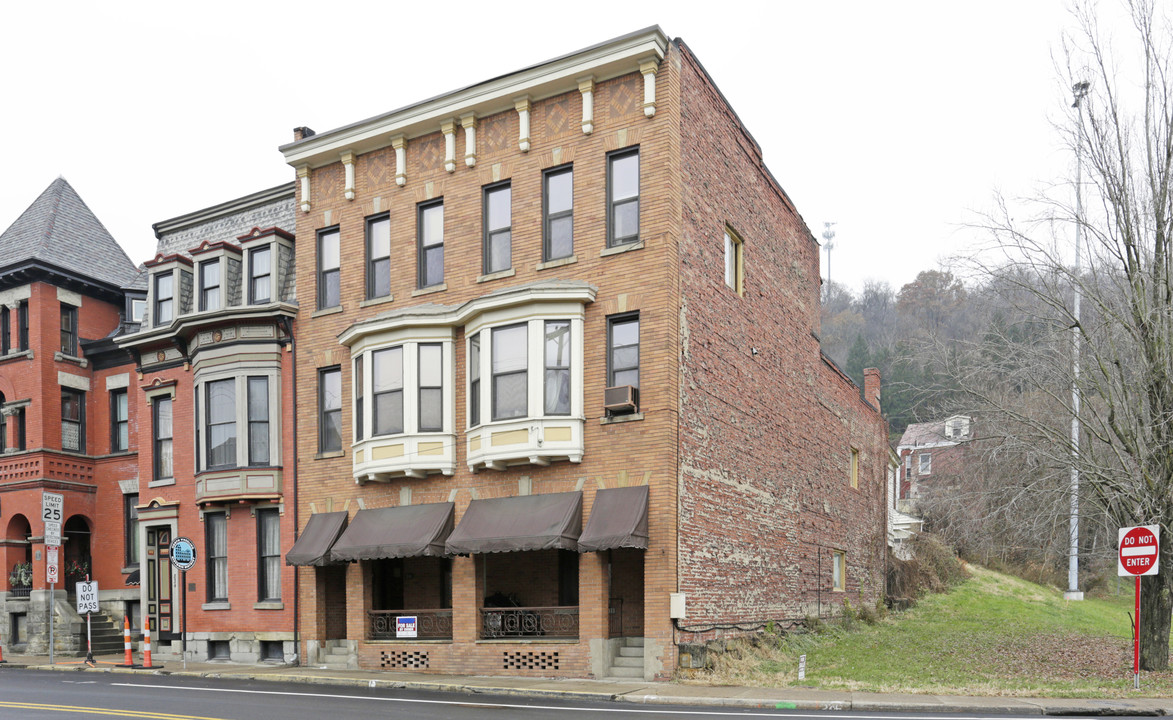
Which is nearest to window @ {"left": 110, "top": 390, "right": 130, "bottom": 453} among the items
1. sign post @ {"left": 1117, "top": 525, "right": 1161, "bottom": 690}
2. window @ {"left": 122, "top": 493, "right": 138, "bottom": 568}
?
window @ {"left": 122, "top": 493, "right": 138, "bottom": 568}

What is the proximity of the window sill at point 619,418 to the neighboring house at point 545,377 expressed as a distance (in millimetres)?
54

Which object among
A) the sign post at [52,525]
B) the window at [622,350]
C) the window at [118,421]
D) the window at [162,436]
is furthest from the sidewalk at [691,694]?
the window at [118,421]

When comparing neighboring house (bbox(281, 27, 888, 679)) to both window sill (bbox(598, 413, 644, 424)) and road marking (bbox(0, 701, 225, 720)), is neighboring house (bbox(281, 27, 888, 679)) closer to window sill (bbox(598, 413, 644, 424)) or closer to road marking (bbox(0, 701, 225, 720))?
window sill (bbox(598, 413, 644, 424))

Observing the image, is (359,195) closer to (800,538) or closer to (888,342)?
(800,538)

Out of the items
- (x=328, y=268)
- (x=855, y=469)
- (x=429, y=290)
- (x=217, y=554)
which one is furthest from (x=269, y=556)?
(x=855, y=469)

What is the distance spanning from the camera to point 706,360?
69.8 feet

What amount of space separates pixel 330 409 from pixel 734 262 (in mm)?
10897

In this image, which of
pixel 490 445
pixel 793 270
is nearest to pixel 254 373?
pixel 490 445

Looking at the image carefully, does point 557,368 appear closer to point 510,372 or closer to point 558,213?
point 510,372

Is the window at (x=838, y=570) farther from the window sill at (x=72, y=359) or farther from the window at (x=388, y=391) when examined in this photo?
the window sill at (x=72, y=359)

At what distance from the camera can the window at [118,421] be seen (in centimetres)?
3134

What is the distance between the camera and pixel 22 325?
3123cm

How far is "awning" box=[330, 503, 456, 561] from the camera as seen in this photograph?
21172 millimetres

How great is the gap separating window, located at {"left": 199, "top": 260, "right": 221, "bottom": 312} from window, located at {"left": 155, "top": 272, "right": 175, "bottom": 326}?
1370 millimetres
